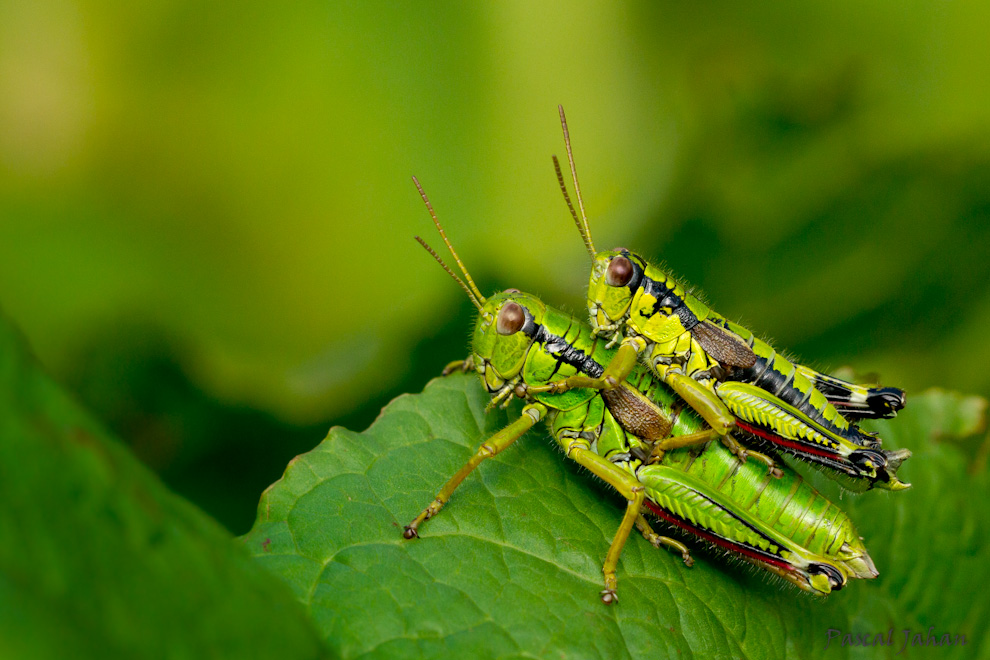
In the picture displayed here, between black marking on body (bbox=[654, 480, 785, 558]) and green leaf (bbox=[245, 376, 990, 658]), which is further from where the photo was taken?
black marking on body (bbox=[654, 480, 785, 558])

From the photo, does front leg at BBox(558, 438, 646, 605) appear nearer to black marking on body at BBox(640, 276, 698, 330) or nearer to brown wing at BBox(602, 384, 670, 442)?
brown wing at BBox(602, 384, 670, 442)

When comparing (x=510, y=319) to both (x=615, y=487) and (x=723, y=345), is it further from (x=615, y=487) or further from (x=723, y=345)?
(x=723, y=345)

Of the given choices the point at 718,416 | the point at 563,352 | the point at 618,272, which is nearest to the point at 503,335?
the point at 563,352

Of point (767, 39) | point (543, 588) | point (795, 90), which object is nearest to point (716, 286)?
point (795, 90)

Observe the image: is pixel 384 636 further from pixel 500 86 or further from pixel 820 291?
pixel 820 291

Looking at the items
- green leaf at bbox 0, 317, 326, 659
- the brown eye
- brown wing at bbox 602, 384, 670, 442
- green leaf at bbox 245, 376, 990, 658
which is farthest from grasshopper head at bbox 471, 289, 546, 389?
green leaf at bbox 0, 317, 326, 659

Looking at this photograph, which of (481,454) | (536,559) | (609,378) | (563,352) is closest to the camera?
(536,559)

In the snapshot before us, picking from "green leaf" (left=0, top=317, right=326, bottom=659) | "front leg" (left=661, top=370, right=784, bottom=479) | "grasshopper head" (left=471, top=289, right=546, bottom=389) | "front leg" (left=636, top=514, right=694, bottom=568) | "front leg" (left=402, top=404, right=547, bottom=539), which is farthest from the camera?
"grasshopper head" (left=471, top=289, right=546, bottom=389)
